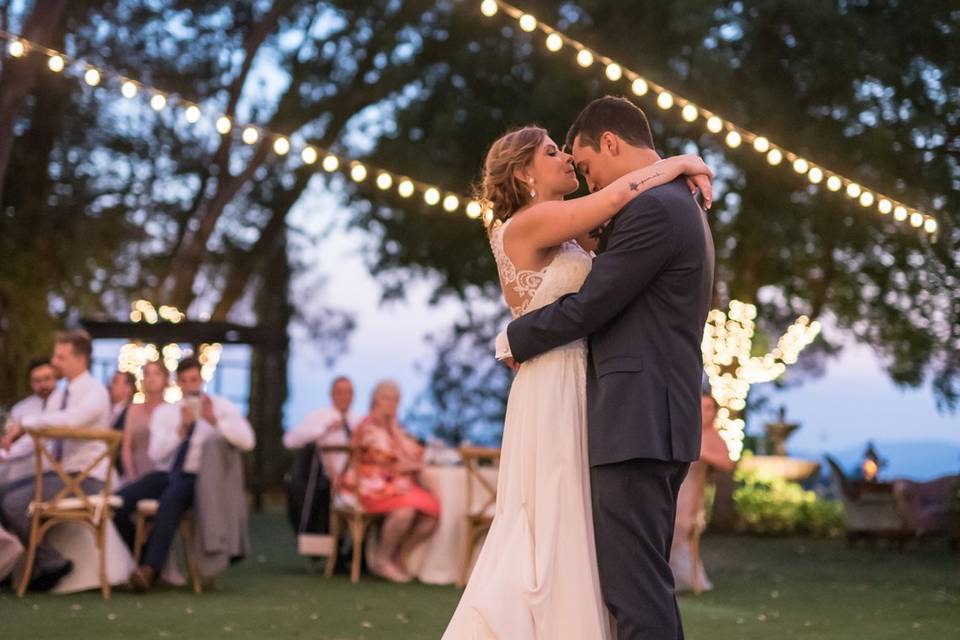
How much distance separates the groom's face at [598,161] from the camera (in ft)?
12.6

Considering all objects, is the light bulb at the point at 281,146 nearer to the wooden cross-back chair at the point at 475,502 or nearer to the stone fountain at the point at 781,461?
the wooden cross-back chair at the point at 475,502

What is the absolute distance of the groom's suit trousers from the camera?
3.56 m

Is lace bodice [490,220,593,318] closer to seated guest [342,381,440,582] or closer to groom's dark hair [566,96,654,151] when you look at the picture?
groom's dark hair [566,96,654,151]

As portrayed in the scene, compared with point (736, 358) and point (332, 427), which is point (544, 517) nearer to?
point (332, 427)

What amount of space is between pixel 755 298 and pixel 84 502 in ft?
31.4

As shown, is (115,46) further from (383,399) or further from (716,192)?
(383,399)

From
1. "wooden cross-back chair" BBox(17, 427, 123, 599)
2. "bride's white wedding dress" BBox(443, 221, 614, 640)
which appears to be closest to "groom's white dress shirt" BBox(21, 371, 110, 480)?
"wooden cross-back chair" BBox(17, 427, 123, 599)

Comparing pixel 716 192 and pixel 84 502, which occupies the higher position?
pixel 716 192

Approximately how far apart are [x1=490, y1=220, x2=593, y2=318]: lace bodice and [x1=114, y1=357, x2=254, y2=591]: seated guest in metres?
5.02

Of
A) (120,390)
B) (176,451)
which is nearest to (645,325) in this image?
(176,451)

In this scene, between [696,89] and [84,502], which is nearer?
[84,502]

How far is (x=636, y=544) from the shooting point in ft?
11.8

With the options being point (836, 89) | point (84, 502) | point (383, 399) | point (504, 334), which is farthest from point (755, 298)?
point (504, 334)

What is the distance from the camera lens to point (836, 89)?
12.7m
